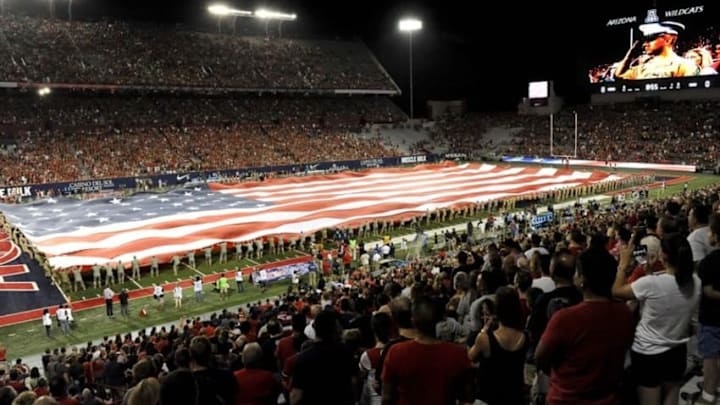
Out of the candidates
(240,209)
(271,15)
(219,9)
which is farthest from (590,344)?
(271,15)

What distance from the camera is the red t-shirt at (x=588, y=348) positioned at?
3.51 m

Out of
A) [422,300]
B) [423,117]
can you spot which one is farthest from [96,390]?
[423,117]

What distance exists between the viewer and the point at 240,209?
1143 inches

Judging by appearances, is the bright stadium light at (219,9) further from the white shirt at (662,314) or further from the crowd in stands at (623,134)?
the white shirt at (662,314)

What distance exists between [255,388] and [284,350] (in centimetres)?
174

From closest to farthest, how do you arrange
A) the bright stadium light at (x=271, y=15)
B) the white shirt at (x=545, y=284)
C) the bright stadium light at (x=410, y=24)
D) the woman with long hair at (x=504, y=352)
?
1. the woman with long hair at (x=504, y=352)
2. the white shirt at (x=545, y=284)
3. the bright stadium light at (x=271, y=15)
4. the bright stadium light at (x=410, y=24)

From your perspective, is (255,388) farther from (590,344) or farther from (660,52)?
(660,52)

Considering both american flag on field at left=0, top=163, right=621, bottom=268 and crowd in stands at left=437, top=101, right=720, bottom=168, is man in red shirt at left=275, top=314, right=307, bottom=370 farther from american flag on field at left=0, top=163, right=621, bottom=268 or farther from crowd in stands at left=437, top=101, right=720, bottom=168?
crowd in stands at left=437, top=101, right=720, bottom=168

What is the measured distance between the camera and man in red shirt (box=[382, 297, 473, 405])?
11.3 feet

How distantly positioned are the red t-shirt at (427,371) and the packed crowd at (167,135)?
40.5 m

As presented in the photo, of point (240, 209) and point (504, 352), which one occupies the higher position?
point (504, 352)

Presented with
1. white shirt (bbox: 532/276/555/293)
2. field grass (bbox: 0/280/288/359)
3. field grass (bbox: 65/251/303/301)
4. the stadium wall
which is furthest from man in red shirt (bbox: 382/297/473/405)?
the stadium wall

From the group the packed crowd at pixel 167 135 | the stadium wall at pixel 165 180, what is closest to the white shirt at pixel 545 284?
the stadium wall at pixel 165 180

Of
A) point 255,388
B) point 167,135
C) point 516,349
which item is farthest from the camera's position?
point 167,135
